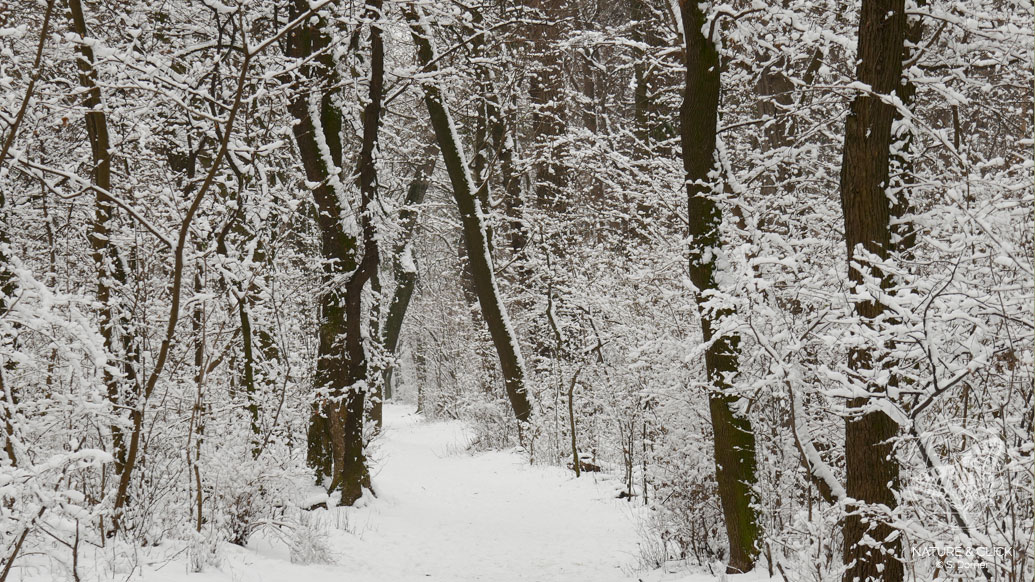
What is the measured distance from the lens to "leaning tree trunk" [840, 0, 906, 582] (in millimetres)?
3939

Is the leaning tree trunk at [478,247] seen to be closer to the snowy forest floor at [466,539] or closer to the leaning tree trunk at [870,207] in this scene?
the snowy forest floor at [466,539]

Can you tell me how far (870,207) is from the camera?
407 centimetres

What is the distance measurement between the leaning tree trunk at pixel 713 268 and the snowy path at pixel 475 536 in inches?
56.5

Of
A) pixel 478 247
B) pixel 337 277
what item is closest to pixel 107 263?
pixel 337 277

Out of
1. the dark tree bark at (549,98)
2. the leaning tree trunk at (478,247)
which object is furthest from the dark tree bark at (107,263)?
the leaning tree trunk at (478,247)

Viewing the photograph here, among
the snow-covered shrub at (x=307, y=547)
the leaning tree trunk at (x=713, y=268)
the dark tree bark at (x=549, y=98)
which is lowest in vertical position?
the snow-covered shrub at (x=307, y=547)

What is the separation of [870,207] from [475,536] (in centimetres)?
584

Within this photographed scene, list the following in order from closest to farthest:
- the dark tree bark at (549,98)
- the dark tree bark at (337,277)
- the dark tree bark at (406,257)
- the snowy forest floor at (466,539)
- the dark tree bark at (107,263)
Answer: the dark tree bark at (107,263)
the snowy forest floor at (466,539)
the dark tree bark at (337,277)
the dark tree bark at (549,98)
the dark tree bark at (406,257)

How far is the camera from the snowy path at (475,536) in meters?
6.31

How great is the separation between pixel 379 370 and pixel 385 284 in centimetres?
1133

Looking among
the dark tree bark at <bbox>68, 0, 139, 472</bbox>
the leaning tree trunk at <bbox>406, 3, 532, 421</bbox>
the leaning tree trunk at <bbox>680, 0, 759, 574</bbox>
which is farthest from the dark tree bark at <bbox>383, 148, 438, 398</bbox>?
the leaning tree trunk at <bbox>680, 0, 759, 574</bbox>

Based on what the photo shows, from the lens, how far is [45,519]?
3162 millimetres

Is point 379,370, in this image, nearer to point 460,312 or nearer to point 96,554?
point 96,554

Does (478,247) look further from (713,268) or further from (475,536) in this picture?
(713,268)
